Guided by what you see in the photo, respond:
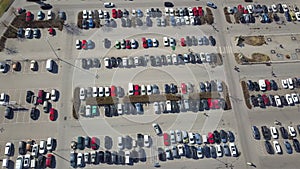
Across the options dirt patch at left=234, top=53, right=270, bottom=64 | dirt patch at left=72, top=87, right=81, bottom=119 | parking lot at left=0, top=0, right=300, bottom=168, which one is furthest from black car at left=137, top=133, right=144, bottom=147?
dirt patch at left=234, top=53, right=270, bottom=64

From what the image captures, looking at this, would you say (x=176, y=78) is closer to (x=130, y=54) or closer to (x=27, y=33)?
(x=130, y=54)

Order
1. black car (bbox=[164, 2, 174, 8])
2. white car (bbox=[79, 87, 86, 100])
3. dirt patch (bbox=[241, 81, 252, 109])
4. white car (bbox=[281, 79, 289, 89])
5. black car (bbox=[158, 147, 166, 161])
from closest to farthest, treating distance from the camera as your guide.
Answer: black car (bbox=[158, 147, 166, 161]), white car (bbox=[79, 87, 86, 100]), dirt patch (bbox=[241, 81, 252, 109]), white car (bbox=[281, 79, 289, 89]), black car (bbox=[164, 2, 174, 8])

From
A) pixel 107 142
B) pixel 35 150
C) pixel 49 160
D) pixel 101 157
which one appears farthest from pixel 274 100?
pixel 35 150

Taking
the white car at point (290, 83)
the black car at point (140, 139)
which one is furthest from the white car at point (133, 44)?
the white car at point (290, 83)

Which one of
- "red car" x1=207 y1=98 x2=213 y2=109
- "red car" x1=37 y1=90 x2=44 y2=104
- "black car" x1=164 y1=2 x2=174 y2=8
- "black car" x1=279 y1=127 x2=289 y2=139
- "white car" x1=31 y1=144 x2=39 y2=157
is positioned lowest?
"white car" x1=31 y1=144 x2=39 y2=157

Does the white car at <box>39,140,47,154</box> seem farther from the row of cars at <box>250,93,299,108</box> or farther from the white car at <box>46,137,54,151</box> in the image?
the row of cars at <box>250,93,299,108</box>

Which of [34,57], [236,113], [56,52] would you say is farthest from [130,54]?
[236,113]
